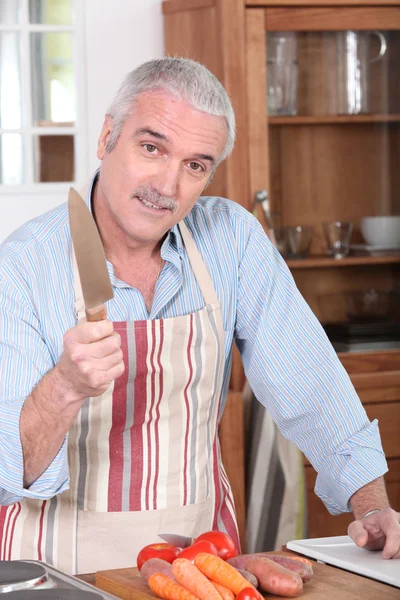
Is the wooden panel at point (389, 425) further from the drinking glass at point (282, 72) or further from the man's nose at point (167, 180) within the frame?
the man's nose at point (167, 180)

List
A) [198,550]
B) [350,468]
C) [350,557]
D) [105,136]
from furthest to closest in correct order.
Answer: [105,136] → [350,468] → [350,557] → [198,550]

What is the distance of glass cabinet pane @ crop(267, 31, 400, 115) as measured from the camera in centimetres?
281

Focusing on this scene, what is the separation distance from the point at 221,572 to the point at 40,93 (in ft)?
6.61

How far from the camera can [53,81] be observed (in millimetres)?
2846

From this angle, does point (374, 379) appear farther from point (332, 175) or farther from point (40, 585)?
point (40, 585)

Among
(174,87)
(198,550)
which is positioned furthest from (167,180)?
(198,550)

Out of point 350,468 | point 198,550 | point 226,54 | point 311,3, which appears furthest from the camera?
point 311,3

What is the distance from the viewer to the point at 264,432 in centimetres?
267

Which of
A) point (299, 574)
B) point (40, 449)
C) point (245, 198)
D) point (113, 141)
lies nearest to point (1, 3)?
point (245, 198)

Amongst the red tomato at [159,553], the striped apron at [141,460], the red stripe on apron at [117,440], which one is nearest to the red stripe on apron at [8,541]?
the striped apron at [141,460]

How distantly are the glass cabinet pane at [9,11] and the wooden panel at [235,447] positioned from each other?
1.25 meters

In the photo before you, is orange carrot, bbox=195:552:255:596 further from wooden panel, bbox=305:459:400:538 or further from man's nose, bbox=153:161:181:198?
wooden panel, bbox=305:459:400:538

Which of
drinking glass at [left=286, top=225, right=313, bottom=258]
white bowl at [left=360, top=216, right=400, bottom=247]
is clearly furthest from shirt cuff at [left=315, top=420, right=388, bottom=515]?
white bowl at [left=360, top=216, right=400, bottom=247]

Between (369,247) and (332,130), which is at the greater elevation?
(332,130)
